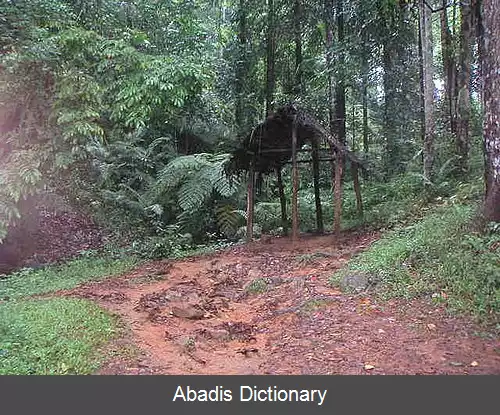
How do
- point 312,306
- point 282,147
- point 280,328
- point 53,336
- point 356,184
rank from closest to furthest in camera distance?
point 53,336
point 280,328
point 312,306
point 356,184
point 282,147

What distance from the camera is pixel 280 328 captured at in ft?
17.7

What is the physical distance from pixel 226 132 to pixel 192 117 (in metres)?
1.39

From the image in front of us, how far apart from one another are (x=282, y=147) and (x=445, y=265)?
20.0 ft

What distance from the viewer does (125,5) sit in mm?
9391

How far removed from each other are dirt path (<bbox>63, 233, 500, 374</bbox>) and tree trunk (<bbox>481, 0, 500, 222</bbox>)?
1.84m

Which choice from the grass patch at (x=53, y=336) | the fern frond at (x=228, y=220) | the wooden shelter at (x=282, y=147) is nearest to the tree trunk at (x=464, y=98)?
the wooden shelter at (x=282, y=147)

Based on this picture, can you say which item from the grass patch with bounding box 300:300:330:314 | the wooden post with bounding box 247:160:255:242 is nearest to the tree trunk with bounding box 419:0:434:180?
the wooden post with bounding box 247:160:255:242

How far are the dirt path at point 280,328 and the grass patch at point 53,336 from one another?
0.29 meters

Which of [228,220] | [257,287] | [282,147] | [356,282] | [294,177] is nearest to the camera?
[356,282]

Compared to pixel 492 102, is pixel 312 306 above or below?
below

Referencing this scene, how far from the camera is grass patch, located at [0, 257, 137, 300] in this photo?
727 cm

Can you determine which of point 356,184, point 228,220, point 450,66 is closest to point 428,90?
point 450,66

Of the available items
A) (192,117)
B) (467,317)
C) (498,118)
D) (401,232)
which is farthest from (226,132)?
(467,317)

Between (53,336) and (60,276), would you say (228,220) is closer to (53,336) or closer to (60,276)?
(60,276)
